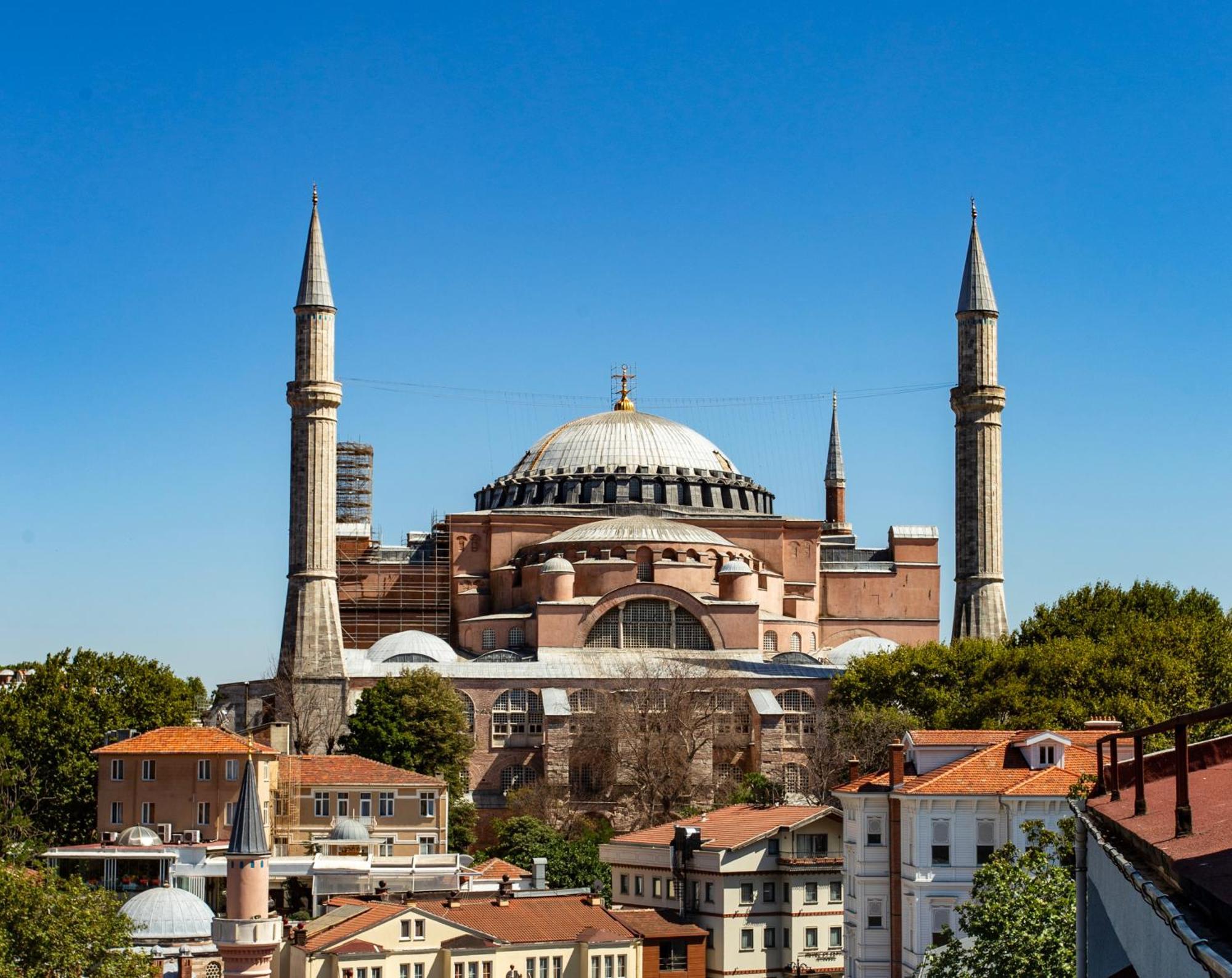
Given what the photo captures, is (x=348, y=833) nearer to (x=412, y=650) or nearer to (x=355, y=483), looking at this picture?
(x=412, y=650)

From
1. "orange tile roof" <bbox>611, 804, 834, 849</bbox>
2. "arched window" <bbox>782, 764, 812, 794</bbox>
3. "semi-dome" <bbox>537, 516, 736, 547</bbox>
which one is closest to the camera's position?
"orange tile roof" <bbox>611, 804, 834, 849</bbox>

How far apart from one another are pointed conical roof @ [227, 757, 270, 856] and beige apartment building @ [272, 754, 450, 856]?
13557 millimetres

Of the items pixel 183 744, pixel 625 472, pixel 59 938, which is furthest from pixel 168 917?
pixel 625 472

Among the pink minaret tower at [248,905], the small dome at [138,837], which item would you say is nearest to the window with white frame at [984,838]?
the pink minaret tower at [248,905]

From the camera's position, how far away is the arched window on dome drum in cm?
6512

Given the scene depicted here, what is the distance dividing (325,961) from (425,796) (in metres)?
17.5

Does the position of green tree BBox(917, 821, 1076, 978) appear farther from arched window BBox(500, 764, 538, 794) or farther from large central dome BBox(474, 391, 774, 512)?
large central dome BBox(474, 391, 774, 512)

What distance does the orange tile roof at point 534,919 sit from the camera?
37094 mm

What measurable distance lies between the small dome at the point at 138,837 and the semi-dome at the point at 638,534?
23.5m

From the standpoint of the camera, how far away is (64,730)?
5156 cm

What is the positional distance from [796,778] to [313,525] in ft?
53.1

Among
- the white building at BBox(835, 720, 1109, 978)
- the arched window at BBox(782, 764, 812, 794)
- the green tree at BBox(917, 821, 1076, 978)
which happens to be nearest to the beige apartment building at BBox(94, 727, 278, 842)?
the arched window at BBox(782, 764, 812, 794)

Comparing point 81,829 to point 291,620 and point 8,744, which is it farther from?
point 291,620

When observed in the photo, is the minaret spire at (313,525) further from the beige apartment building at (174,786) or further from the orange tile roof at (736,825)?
the orange tile roof at (736,825)
